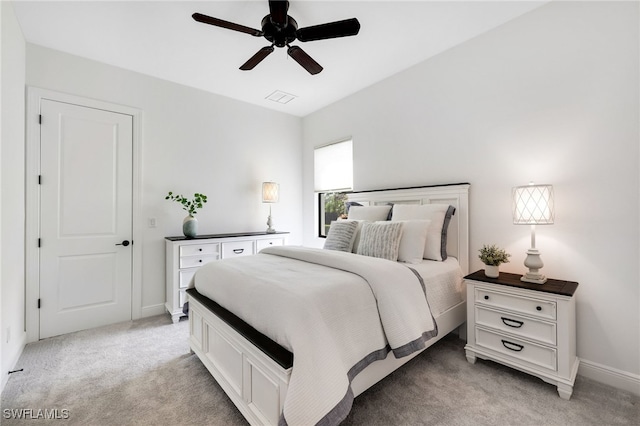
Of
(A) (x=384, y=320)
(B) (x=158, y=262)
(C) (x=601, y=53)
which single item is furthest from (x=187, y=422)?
(C) (x=601, y=53)

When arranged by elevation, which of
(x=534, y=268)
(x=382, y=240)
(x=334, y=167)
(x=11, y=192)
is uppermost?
(x=334, y=167)

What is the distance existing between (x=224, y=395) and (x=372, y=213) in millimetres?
2078

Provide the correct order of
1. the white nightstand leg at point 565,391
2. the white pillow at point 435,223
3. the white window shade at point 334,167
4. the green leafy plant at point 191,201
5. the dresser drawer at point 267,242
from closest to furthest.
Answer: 1. the white nightstand leg at point 565,391
2. the white pillow at point 435,223
3. the green leafy plant at point 191,201
4. the dresser drawer at point 267,242
5. the white window shade at point 334,167

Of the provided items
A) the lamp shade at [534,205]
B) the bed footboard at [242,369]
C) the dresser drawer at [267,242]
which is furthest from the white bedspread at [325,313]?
the dresser drawer at [267,242]

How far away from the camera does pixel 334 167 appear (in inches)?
167

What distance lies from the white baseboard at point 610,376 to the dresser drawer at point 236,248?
3.37 metres

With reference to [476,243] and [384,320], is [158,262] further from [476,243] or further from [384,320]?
[476,243]

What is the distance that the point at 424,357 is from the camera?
2.28 metres

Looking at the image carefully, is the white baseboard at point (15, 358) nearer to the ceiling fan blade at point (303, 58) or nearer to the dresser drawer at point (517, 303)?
the ceiling fan blade at point (303, 58)

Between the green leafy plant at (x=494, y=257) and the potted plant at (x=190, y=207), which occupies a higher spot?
the potted plant at (x=190, y=207)

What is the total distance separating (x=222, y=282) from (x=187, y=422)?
0.80 m

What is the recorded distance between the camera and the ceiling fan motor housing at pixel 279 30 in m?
2.14

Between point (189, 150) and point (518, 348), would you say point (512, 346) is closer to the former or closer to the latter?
point (518, 348)

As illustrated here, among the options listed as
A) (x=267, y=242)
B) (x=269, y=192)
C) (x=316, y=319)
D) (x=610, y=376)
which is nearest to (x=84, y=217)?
(x=267, y=242)
